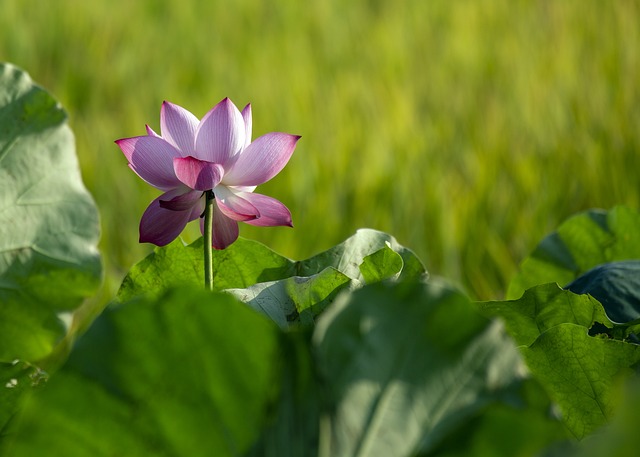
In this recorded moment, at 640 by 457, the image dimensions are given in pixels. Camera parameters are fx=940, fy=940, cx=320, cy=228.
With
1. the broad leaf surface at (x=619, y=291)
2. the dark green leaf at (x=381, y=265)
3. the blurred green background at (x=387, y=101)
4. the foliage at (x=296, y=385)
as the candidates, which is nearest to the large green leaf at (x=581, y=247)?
the broad leaf surface at (x=619, y=291)

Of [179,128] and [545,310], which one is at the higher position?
[179,128]

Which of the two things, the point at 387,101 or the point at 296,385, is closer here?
the point at 296,385

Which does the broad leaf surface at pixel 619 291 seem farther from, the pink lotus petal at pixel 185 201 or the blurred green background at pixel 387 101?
the blurred green background at pixel 387 101

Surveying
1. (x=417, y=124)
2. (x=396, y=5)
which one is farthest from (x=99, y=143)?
(x=396, y=5)

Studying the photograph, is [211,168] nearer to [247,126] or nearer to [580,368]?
[247,126]

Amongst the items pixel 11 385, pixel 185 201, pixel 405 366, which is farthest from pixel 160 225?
pixel 405 366

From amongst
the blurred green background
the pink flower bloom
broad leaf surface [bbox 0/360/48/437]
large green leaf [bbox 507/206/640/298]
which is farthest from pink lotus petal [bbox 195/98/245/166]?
the blurred green background

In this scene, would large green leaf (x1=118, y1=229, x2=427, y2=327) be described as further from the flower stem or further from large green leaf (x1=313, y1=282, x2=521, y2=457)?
large green leaf (x1=313, y1=282, x2=521, y2=457)
